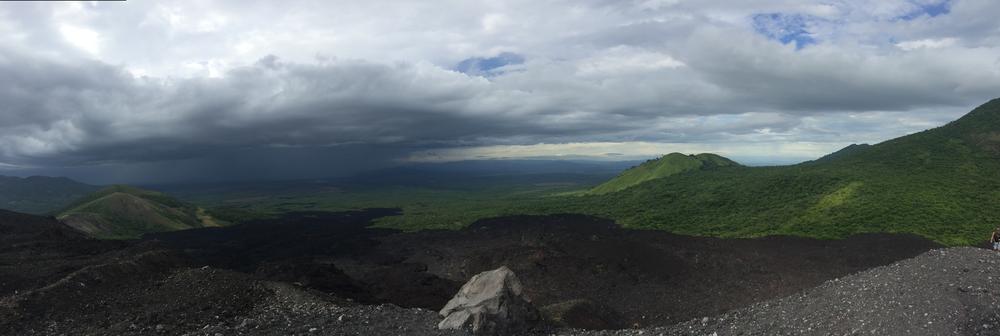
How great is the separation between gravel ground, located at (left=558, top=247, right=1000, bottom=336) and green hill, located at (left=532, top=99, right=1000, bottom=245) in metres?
63.3

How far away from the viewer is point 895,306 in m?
20.8

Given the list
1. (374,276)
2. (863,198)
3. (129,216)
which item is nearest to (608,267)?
(374,276)

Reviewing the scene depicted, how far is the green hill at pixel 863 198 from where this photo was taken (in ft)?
271

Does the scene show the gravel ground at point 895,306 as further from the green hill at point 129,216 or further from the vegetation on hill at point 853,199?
the green hill at point 129,216

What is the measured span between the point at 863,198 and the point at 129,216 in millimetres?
202485

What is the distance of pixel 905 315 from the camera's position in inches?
777

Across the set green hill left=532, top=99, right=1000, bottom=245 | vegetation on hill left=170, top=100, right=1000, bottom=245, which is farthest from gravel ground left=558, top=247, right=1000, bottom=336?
green hill left=532, top=99, right=1000, bottom=245

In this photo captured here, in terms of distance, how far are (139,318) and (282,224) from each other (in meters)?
145

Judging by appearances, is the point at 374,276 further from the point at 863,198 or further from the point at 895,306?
the point at 863,198

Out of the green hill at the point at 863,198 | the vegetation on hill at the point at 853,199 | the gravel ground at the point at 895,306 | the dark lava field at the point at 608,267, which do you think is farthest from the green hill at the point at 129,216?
the gravel ground at the point at 895,306

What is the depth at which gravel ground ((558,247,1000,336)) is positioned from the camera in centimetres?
1908

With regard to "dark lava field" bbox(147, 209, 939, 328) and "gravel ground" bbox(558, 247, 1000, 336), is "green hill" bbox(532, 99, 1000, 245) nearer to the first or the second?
"dark lava field" bbox(147, 209, 939, 328)

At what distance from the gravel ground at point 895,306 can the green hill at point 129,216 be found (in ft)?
518

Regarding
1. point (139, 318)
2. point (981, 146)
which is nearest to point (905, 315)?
point (139, 318)
